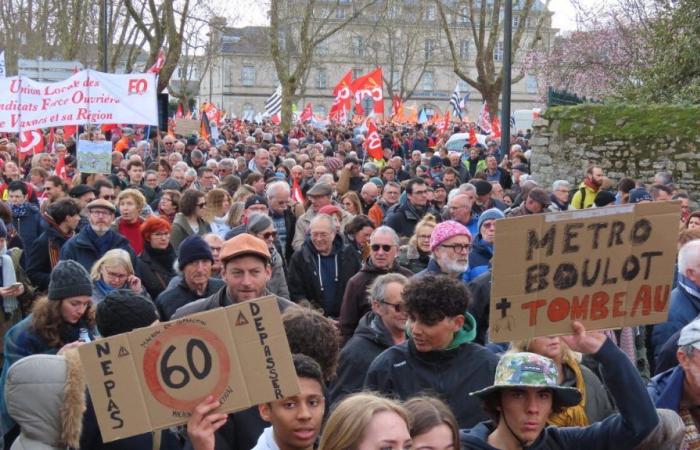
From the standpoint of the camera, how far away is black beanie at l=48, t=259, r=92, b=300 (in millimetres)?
5617

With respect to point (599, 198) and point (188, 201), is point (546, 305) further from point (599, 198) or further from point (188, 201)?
point (599, 198)

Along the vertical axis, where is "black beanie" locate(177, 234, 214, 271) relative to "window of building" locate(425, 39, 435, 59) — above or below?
below

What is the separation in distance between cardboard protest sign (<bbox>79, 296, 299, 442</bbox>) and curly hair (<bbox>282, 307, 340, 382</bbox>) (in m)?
0.64

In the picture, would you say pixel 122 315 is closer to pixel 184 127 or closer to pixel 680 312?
pixel 680 312

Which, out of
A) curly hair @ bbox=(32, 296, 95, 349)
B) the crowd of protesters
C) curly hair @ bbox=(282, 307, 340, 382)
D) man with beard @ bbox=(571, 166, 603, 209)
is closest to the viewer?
the crowd of protesters

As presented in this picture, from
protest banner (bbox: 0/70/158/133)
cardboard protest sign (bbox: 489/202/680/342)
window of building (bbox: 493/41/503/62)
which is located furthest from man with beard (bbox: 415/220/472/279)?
window of building (bbox: 493/41/503/62)

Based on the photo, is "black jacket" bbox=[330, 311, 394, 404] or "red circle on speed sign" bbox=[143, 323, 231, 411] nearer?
"red circle on speed sign" bbox=[143, 323, 231, 411]

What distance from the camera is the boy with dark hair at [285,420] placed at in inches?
148

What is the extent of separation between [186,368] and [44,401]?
2.92 feet

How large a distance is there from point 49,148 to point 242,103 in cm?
8295

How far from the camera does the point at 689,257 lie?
241 inches

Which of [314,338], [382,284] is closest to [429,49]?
[382,284]

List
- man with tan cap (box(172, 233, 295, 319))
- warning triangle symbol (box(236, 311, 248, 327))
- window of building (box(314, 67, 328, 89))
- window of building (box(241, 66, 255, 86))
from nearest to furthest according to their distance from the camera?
warning triangle symbol (box(236, 311, 248, 327)), man with tan cap (box(172, 233, 295, 319)), window of building (box(314, 67, 328, 89)), window of building (box(241, 66, 255, 86))

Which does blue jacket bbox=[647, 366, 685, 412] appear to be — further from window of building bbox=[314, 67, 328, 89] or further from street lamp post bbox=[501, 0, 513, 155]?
window of building bbox=[314, 67, 328, 89]
